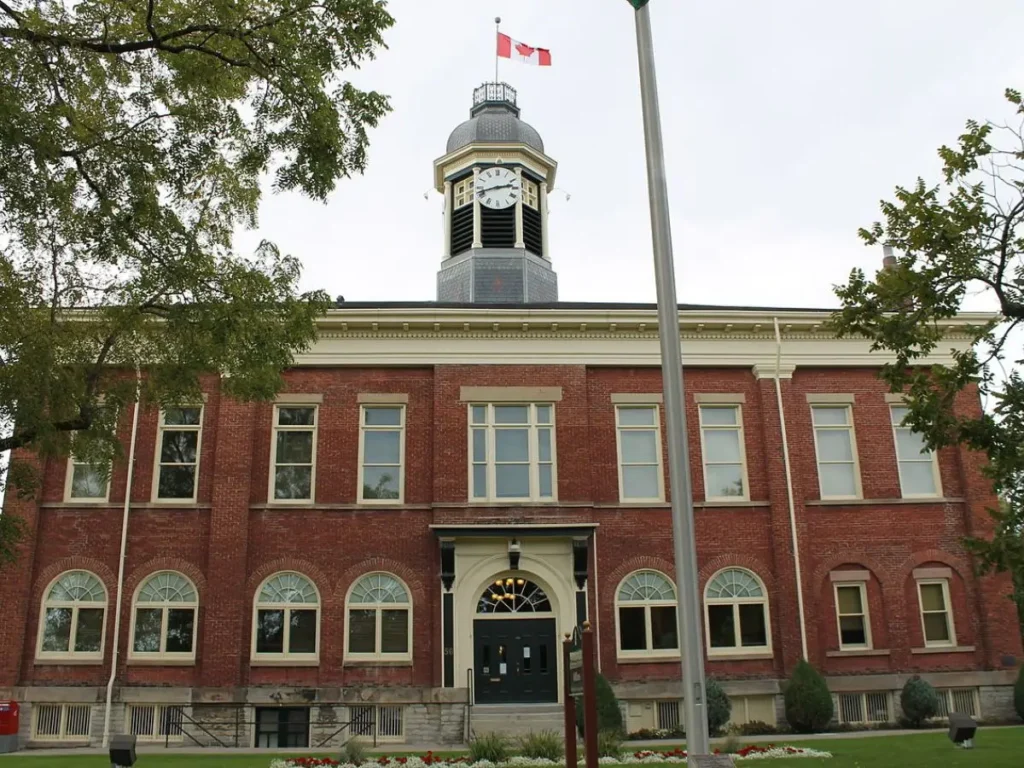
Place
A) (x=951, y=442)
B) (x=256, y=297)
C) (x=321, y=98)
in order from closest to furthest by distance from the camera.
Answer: (x=321, y=98) < (x=256, y=297) < (x=951, y=442)

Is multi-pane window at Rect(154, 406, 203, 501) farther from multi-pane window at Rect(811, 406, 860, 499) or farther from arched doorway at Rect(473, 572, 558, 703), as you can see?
multi-pane window at Rect(811, 406, 860, 499)

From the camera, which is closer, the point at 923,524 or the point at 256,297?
the point at 256,297

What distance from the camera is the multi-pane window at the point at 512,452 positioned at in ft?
82.9

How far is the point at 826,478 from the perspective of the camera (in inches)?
1041

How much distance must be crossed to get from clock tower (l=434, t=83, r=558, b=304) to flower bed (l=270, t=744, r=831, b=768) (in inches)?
634

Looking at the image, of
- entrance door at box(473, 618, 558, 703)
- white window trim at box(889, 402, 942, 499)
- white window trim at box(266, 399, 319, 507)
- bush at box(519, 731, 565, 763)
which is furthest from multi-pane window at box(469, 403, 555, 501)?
white window trim at box(889, 402, 942, 499)

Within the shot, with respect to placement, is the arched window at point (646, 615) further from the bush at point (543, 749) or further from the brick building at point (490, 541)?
the bush at point (543, 749)

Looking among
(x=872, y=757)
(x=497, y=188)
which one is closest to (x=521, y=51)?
(x=497, y=188)

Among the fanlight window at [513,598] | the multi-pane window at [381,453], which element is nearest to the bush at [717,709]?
the fanlight window at [513,598]

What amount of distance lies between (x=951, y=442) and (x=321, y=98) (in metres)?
10.6

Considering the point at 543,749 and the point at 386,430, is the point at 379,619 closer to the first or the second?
the point at 386,430

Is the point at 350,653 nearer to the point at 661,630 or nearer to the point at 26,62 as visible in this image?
the point at 661,630

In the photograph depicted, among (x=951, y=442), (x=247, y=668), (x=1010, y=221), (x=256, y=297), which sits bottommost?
(x=247, y=668)

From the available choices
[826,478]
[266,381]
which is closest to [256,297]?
[266,381]
